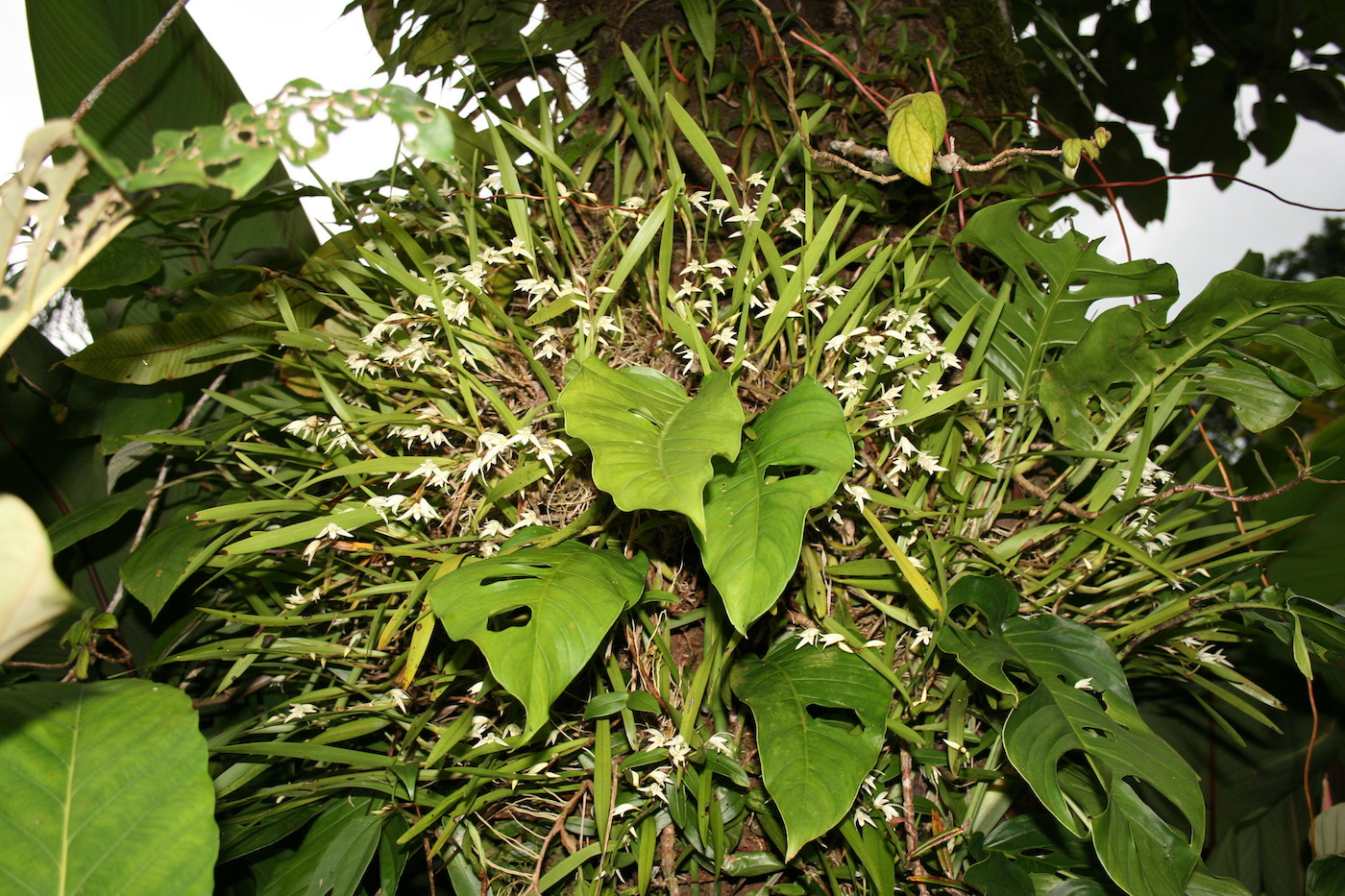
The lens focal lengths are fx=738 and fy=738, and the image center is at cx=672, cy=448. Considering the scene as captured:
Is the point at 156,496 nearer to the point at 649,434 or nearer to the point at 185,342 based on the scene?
the point at 185,342

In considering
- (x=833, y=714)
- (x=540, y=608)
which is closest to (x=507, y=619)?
(x=540, y=608)

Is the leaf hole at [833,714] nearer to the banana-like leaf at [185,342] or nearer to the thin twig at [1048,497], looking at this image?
the thin twig at [1048,497]

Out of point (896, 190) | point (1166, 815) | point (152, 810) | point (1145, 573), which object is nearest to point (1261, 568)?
point (1145, 573)

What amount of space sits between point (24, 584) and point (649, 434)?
0.28 m

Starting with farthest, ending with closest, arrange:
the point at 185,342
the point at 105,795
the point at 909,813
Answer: the point at 185,342 → the point at 909,813 → the point at 105,795

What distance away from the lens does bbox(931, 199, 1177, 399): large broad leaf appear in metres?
0.57

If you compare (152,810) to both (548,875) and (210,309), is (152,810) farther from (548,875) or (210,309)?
(210,309)

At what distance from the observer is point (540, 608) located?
41cm

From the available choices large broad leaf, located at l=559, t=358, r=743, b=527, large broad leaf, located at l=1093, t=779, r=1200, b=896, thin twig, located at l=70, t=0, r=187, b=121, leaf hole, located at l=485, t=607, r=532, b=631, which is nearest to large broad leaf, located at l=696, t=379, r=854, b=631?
large broad leaf, located at l=559, t=358, r=743, b=527

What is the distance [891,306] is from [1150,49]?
4.45 feet

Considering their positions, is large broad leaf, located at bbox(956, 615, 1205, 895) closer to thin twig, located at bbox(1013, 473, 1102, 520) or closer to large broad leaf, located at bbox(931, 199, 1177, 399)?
→ thin twig, located at bbox(1013, 473, 1102, 520)

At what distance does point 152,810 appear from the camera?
396 mm

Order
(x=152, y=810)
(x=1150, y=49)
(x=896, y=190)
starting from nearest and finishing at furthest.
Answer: (x=152, y=810) < (x=896, y=190) < (x=1150, y=49)

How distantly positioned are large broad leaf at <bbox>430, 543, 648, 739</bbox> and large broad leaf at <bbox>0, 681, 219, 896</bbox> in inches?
6.4
